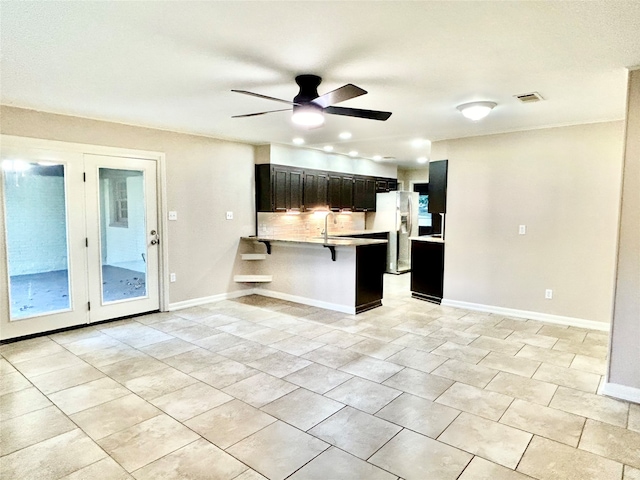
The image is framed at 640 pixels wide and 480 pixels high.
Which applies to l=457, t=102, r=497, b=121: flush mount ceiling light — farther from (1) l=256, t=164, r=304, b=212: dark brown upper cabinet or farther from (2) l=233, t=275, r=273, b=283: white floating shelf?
(2) l=233, t=275, r=273, b=283: white floating shelf

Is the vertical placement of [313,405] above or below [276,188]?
below

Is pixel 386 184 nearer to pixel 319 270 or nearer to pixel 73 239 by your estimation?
pixel 319 270

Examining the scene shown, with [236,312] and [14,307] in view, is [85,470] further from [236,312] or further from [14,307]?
[236,312]

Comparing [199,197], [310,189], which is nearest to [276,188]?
[310,189]

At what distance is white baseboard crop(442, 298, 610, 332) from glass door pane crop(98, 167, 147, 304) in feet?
14.2

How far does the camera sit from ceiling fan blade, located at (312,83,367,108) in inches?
105

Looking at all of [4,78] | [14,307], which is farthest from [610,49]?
[14,307]

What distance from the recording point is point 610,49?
2480 millimetres

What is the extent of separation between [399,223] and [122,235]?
5401 mm

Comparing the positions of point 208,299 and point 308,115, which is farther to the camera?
point 208,299

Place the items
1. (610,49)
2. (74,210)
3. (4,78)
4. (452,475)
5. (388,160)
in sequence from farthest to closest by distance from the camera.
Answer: (388,160) → (74,210) → (4,78) → (610,49) → (452,475)

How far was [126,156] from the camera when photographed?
485 cm

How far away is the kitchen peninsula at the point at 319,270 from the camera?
5332 mm

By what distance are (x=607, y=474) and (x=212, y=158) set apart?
541 cm
